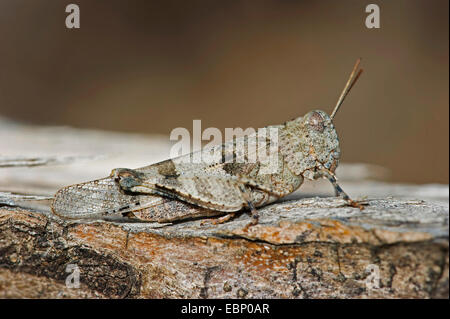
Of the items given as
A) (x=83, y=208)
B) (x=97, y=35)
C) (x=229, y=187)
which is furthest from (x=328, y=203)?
(x=97, y=35)

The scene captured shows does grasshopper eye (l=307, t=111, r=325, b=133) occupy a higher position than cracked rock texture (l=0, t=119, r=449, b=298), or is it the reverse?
grasshopper eye (l=307, t=111, r=325, b=133)

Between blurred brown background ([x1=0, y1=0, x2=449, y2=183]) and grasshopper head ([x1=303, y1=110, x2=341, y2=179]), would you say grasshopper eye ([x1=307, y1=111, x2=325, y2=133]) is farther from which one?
blurred brown background ([x1=0, y1=0, x2=449, y2=183])

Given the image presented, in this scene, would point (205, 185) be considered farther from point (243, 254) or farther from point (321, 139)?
point (321, 139)

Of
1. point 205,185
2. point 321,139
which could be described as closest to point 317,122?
point 321,139

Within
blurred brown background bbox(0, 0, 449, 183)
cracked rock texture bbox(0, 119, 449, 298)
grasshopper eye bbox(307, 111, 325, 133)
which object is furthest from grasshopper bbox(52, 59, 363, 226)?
blurred brown background bbox(0, 0, 449, 183)

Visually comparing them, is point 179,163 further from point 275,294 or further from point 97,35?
point 97,35
